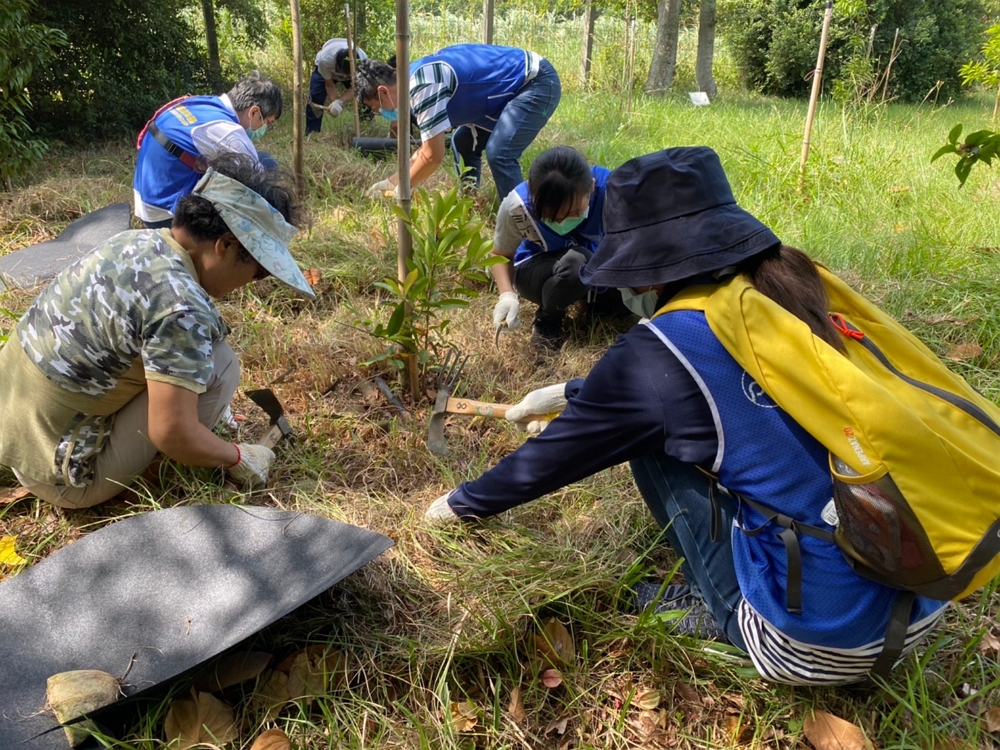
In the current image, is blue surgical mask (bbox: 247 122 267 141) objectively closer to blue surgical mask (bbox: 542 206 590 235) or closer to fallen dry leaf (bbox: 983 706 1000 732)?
blue surgical mask (bbox: 542 206 590 235)

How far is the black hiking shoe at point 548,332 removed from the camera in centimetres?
311

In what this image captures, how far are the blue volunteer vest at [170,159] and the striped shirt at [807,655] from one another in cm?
297

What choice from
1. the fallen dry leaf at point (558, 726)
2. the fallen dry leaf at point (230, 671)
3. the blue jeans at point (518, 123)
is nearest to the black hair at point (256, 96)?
the blue jeans at point (518, 123)

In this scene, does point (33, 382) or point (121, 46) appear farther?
point (121, 46)

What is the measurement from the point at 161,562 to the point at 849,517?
1578mm

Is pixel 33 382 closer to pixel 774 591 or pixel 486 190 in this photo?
pixel 774 591

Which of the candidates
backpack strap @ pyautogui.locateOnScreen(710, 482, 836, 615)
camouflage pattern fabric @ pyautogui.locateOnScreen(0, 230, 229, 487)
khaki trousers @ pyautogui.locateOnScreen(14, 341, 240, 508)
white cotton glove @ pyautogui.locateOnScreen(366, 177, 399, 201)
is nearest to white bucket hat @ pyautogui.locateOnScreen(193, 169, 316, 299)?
camouflage pattern fabric @ pyautogui.locateOnScreen(0, 230, 229, 487)

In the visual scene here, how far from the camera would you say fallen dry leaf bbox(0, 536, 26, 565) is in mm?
1845

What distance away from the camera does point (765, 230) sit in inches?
54.1

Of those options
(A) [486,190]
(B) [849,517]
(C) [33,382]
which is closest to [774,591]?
(B) [849,517]

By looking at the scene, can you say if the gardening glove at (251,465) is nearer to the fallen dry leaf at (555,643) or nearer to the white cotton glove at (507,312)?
the fallen dry leaf at (555,643)

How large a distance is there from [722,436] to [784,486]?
147 millimetres

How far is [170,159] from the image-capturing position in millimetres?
3176

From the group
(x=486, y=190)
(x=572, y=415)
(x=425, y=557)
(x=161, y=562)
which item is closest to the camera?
(x=572, y=415)
